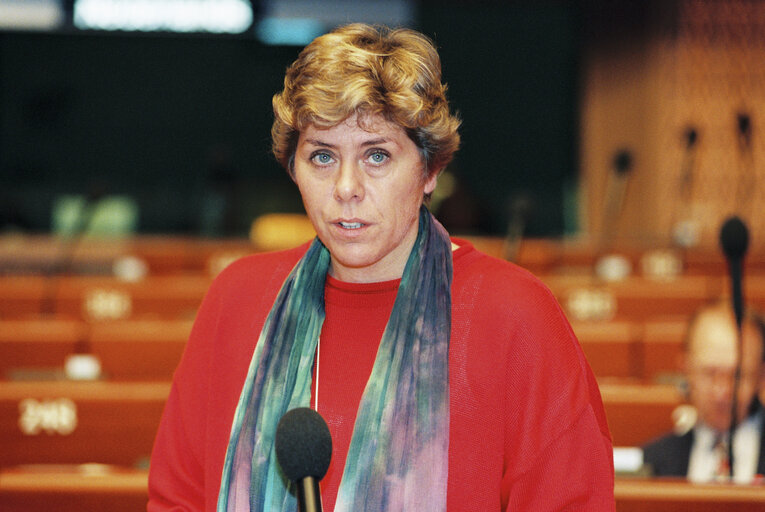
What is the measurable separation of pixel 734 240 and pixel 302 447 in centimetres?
126

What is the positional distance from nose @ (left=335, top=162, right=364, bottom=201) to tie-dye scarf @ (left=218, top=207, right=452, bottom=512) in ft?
0.60

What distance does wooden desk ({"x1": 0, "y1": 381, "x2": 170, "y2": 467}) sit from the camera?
2.82 metres

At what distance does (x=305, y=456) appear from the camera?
3.27 feet

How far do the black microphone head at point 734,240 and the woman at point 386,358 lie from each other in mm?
656

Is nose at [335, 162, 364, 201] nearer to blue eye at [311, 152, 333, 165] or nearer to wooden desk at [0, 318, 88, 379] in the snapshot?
blue eye at [311, 152, 333, 165]

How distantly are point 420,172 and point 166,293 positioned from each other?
337 cm

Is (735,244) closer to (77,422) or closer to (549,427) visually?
(549,427)

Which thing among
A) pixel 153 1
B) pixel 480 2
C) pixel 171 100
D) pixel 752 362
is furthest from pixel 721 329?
pixel 171 100

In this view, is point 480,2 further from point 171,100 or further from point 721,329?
point 721,329

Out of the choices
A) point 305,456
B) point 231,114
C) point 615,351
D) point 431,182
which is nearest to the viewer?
point 305,456

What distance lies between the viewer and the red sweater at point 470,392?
134 centimetres

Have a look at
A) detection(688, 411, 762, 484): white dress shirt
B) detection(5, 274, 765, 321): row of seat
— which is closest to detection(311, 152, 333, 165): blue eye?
detection(688, 411, 762, 484): white dress shirt

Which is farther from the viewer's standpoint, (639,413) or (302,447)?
(639,413)

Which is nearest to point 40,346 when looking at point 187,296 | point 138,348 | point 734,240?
point 138,348
